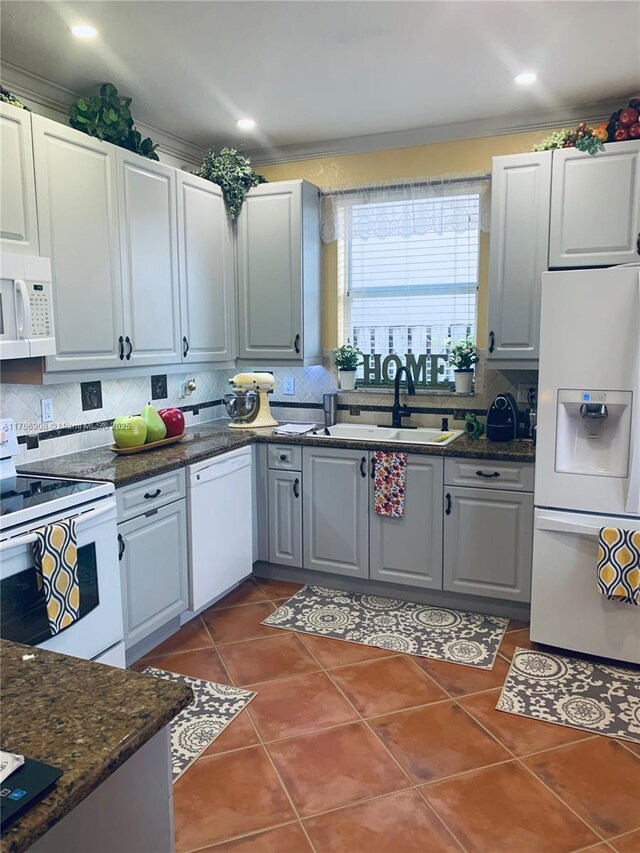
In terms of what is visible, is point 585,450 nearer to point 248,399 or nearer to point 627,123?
point 627,123

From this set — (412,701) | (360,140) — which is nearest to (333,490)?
(412,701)

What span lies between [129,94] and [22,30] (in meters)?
0.71

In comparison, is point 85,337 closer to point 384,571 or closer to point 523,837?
point 384,571

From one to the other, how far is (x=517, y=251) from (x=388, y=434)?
1.30 meters

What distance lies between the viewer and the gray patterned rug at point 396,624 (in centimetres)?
309

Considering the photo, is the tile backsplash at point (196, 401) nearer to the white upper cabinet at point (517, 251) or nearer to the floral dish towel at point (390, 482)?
the white upper cabinet at point (517, 251)

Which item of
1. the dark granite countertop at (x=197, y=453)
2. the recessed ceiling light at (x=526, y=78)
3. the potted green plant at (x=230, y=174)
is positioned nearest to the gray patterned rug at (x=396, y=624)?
the dark granite countertop at (x=197, y=453)

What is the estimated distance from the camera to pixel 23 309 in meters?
2.42

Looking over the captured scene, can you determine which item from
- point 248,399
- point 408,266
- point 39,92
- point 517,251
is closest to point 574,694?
point 517,251

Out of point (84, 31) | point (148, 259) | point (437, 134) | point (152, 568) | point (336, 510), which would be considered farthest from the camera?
point (437, 134)

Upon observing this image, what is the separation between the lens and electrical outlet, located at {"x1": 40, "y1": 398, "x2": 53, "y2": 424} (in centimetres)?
302

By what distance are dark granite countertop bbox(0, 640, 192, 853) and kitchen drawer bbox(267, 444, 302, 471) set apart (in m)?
2.59

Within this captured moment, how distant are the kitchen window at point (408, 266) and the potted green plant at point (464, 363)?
96mm

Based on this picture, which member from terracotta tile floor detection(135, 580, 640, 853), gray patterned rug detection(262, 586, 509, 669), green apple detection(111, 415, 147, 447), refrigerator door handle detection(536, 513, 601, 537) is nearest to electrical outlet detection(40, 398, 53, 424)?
green apple detection(111, 415, 147, 447)
